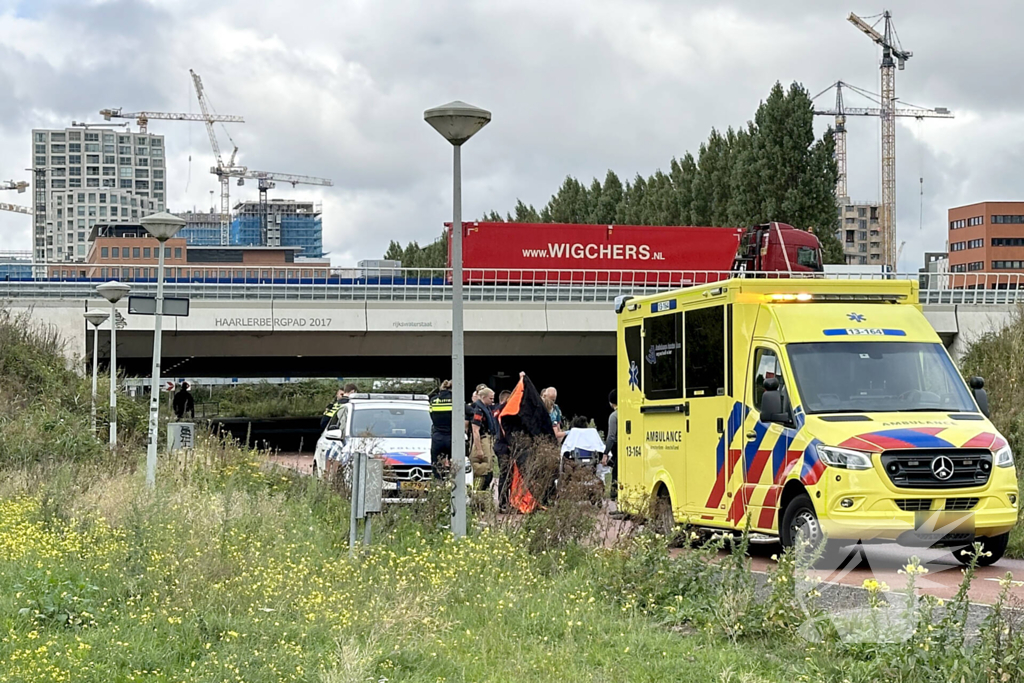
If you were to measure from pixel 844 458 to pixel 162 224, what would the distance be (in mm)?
11144

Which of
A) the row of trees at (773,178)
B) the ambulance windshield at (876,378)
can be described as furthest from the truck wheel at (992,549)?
the row of trees at (773,178)

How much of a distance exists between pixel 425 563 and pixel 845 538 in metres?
4.07

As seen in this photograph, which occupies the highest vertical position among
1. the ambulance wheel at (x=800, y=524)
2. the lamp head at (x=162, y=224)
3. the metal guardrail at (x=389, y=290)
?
the metal guardrail at (x=389, y=290)

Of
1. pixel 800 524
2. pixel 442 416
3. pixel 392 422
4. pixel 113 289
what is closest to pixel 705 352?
pixel 800 524

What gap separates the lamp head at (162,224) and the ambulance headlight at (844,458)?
1066 cm

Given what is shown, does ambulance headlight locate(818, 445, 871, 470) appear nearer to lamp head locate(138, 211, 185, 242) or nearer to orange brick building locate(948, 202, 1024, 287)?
lamp head locate(138, 211, 185, 242)

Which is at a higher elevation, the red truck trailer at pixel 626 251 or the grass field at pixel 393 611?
the red truck trailer at pixel 626 251

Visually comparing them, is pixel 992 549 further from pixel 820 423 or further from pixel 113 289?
pixel 113 289

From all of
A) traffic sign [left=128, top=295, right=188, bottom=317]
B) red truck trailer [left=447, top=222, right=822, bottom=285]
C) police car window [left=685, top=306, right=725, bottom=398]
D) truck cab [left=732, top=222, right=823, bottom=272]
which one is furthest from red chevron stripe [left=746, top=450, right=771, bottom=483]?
truck cab [left=732, top=222, right=823, bottom=272]

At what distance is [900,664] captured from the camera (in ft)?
21.4

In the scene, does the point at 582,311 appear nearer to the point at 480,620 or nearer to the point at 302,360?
the point at 302,360

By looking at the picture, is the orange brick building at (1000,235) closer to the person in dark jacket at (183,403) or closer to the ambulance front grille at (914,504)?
the person in dark jacket at (183,403)

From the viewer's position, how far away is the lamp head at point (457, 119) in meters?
11.4

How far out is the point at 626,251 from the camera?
157ft
